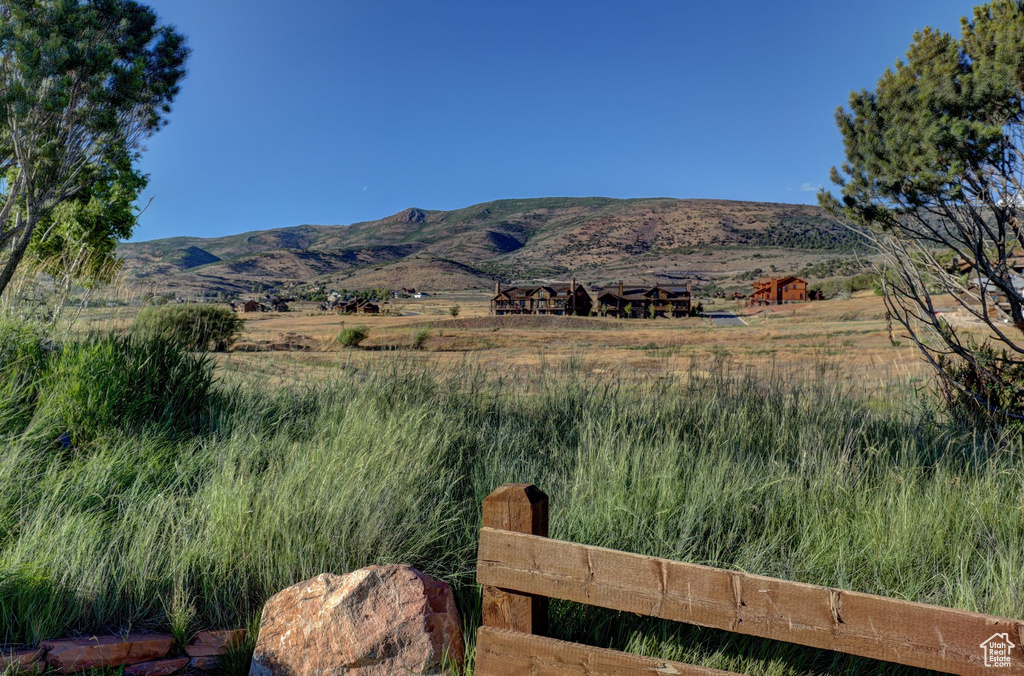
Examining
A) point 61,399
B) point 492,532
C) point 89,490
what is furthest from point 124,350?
point 492,532

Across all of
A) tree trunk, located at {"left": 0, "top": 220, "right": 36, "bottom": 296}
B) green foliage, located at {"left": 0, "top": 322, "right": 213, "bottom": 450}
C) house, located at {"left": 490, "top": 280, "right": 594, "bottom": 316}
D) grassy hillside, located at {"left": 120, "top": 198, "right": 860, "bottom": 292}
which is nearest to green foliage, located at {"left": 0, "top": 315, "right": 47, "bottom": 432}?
green foliage, located at {"left": 0, "top": 322, "right": 213, "bottom": 450}

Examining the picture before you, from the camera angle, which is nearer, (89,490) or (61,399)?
(89,490)

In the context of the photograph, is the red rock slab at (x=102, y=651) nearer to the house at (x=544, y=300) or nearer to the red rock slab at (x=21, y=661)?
the red rock slab at (x=21, y=661)

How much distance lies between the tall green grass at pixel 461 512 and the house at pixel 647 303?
166 feet

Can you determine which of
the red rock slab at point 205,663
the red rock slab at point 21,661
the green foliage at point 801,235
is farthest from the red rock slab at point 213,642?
the green foliage at point 801,235

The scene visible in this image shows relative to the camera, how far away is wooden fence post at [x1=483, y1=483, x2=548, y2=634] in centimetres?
247

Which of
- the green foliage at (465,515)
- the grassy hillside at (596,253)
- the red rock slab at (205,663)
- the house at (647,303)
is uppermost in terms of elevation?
the grassy hillside at (596,253)

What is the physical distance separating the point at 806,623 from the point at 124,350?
6.16 meters

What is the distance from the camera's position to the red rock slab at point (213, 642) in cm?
317

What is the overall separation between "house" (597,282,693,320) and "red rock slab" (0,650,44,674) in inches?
2092

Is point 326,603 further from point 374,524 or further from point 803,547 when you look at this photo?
point 803,547

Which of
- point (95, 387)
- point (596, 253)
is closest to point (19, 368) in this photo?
point (95, 387)

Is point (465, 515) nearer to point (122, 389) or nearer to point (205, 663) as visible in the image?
point (205, 663)

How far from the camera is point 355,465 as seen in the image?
413 cm
